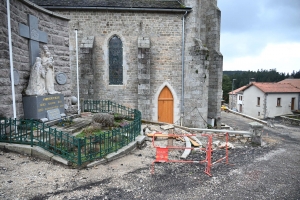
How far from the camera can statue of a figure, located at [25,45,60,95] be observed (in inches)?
272

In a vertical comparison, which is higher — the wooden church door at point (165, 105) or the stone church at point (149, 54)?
the stone church at point (149, 54)

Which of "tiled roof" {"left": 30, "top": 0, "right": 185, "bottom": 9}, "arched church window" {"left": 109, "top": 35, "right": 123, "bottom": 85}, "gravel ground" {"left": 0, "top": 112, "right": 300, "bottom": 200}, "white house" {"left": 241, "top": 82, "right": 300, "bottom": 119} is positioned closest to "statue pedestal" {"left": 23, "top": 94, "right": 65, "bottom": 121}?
"gravel ground" {"left": 0, "top": 112, "right": 300, "bottom": 200}

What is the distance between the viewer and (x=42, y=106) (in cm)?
713

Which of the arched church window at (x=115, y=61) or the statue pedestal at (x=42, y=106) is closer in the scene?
the statue pedestal at (x=42, y=106)

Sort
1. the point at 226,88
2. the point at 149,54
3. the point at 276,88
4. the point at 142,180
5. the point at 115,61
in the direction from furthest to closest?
the point at 226,88 < the point at 276,88 < the point at 115,61 < the point at 149,54 < the point at 142,180

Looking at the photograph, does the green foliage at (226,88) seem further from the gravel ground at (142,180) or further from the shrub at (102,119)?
the shrub at (102,119)

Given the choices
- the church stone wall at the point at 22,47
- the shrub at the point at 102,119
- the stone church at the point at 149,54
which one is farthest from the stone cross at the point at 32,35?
the stone church at the point at 149,54

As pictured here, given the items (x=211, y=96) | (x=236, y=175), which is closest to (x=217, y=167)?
(x=236, y=175)

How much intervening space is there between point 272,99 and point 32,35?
103 ft

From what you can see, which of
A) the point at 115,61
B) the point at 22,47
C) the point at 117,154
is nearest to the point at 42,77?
the point at 22,47

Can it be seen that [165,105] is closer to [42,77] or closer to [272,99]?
[42,77]

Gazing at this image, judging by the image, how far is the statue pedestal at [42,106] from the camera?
684cm

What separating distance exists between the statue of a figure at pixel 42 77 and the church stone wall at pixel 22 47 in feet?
1.05

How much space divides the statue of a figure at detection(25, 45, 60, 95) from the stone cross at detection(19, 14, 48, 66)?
28cm
